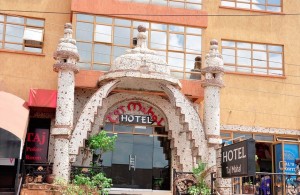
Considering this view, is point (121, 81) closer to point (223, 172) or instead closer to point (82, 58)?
point (82, 58)

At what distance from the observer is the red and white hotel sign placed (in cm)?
1825

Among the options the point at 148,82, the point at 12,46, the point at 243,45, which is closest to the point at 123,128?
the point at 148,82

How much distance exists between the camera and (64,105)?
15.4 m

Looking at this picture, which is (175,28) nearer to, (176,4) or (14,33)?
(176,4)

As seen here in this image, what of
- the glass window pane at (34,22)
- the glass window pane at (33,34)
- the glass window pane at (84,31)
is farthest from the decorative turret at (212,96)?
the glass window pane at (34,22)

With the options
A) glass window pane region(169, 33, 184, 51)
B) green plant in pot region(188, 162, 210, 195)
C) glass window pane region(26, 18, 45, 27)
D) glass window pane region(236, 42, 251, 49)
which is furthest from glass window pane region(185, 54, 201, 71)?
glass window pane region(26, 18, 45, 27)

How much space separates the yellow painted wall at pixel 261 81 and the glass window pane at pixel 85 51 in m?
5.34

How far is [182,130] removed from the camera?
1805 centimetres

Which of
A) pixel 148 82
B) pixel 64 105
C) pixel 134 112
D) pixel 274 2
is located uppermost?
pixel 274 2

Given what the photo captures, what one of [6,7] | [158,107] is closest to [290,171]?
[158,107]

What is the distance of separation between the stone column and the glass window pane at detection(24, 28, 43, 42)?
23.2 ft

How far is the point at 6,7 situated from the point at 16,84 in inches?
132

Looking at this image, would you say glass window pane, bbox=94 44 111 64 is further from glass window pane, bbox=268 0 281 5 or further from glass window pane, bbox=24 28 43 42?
glass window pane, bbox=268 0 281 5

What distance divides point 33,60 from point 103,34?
3081 millimetres
